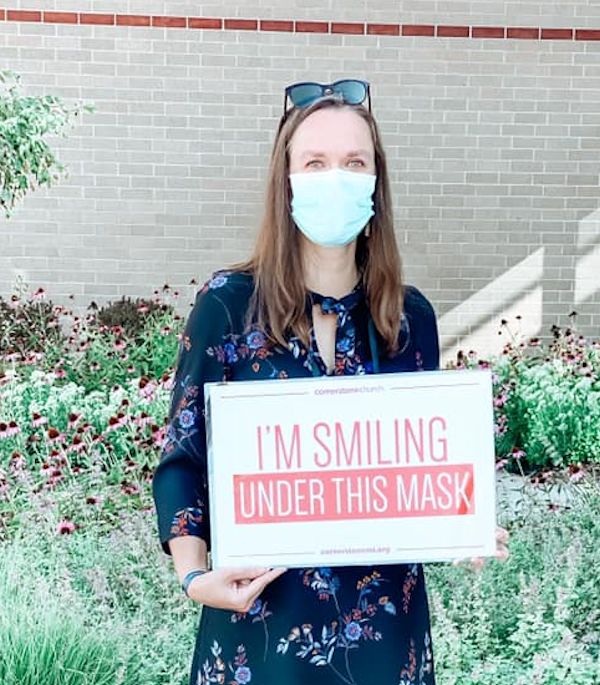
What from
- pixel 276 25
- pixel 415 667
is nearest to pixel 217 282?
pixel 415 667

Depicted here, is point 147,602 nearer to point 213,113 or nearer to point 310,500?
point 310,500

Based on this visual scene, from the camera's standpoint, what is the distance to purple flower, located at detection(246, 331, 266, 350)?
66.3 inches

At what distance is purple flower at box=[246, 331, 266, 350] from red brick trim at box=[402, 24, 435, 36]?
22.4 ft

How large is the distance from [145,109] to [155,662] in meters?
5.78

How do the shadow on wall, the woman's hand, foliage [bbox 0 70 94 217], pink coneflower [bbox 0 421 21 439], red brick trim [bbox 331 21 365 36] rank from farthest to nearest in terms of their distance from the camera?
the shadow on wall < red brick trim [bbox 331 21 365 36] < foliage [bbox 0 70 94 217] < pink coneflower [bbox 0 421 21 439] < the woman's hand

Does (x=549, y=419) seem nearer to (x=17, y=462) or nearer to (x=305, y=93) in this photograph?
(x=17, y=462)

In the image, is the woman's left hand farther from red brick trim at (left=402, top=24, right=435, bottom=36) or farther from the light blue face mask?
red brick trim at (left=402, top=24, right=435, bottom=36)

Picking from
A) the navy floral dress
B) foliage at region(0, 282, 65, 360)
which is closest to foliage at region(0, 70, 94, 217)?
foliage at region(0, 282, 65, 360)

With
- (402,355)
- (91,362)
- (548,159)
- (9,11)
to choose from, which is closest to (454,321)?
(548,159)

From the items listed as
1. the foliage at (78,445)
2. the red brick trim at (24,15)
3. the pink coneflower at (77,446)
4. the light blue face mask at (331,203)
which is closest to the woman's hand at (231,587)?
the light blue face mask at (331,203)

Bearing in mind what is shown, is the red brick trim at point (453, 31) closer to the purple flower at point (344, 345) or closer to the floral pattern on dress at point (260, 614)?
the purple flower at point (344, 345)

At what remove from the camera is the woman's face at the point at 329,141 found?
1.69 m

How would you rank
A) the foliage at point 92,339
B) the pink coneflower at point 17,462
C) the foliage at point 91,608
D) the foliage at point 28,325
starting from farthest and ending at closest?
the foliage at point 28,325
the foliage at point 92,339
the pink coneflower at point 17,462
the foliage at point 91,608

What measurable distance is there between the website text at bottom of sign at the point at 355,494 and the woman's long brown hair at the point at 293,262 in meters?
0.26
